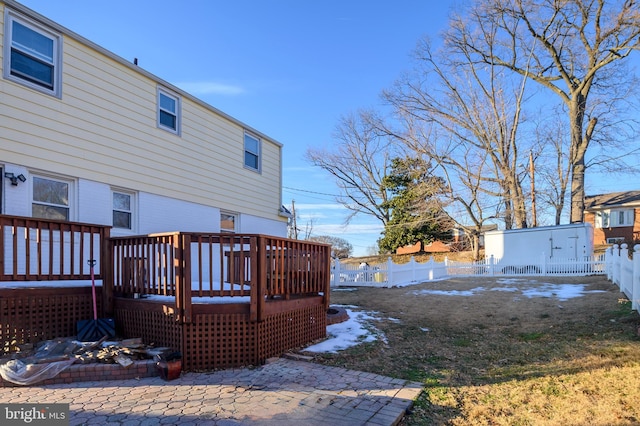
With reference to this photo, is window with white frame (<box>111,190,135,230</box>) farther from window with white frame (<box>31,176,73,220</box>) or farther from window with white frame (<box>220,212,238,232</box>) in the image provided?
window with white frame (<box>220,212,238,232</box>)

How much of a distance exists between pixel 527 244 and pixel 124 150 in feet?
58.0

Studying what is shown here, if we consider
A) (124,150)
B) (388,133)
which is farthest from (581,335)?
(388,133)

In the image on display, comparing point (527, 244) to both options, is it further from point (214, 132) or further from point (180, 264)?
point (180, 264)

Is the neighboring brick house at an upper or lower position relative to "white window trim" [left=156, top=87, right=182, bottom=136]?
lower

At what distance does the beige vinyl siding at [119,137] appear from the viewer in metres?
6.09

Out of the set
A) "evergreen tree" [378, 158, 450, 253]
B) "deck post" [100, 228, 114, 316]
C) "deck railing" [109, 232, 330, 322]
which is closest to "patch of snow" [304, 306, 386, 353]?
"deck railing" [109, 232, 330, 322]

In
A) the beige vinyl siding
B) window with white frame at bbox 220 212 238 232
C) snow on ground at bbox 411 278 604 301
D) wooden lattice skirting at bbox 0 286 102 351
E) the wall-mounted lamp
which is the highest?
the beige vinyl siding

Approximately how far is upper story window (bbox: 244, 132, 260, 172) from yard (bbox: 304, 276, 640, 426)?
4.87 m

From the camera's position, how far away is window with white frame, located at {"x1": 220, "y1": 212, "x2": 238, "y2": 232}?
1041cm

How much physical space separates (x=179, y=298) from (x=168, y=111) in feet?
18.5

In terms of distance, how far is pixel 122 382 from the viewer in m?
3.84

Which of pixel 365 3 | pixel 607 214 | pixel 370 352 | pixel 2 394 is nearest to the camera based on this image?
pixel 2 394

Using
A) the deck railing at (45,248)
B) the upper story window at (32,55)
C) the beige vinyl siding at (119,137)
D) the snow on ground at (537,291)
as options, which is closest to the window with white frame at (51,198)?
the beige vinyl siding at (119,137)

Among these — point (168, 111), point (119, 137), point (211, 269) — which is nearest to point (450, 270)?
point (168, 111)
